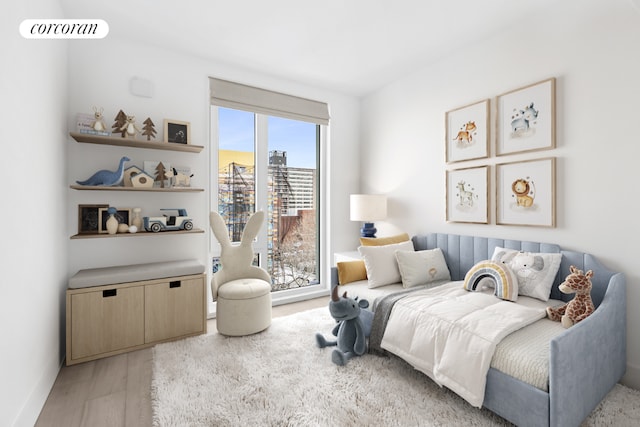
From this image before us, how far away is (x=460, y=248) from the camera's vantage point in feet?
Result: 9.19

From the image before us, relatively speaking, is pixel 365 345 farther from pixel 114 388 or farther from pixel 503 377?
pixel 114 388

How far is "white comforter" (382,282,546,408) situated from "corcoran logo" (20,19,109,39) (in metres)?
2.71

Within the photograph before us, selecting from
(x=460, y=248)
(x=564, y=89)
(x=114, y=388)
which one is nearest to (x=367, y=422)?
(x=114, y=388)

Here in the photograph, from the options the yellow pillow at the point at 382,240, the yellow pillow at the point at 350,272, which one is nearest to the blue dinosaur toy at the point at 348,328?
the yellow pillow at the point at 350,272

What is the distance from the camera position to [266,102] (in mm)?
3393

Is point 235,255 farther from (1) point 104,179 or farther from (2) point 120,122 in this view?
(2) point 120,122

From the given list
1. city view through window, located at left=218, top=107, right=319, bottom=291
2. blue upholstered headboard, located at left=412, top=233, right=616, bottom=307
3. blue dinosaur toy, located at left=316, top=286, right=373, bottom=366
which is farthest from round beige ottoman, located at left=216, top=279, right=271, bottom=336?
blue upholstered headboard, located at left=412, top=233, right=616, bottom=307

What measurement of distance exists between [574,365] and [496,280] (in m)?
0.81

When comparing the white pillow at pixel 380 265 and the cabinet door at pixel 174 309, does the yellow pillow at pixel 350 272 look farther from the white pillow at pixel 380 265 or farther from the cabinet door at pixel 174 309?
the cabinet door at pixel 174 309

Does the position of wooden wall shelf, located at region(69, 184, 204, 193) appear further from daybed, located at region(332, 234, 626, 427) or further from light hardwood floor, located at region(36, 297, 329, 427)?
daybed, located at region(332, 234, 626, 427)

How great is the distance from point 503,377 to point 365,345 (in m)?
0.95

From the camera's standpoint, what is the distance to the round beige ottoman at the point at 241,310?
8.42 feet

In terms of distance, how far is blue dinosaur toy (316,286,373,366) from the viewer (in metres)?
2.12

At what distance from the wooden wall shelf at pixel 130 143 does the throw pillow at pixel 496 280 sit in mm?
2565
